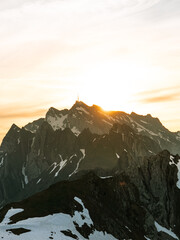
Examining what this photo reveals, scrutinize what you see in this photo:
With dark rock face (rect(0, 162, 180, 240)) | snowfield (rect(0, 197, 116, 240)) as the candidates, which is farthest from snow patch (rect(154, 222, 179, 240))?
snowfield (rect(0, 197, 116, 240))

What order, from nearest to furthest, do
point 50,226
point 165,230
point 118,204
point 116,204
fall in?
1. point 50,226
2. point 116,204
3. point 118,204
4. point 165,230

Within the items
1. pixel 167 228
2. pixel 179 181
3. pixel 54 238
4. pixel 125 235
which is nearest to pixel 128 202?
pixel 167 228

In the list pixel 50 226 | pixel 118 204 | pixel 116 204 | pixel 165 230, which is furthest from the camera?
pixel 165 230

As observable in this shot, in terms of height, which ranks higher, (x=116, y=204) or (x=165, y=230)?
(x=116, y=204)

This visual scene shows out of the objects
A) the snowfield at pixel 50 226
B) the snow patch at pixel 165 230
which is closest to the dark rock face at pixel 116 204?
the snowfield at pixel 50 226

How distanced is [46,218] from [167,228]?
243 ft

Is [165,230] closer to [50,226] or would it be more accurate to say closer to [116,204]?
[116,204]

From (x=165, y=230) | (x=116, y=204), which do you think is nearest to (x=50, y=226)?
(x=116, y=204)

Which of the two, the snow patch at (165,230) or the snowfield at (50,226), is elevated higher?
the snowfield at (50,226)

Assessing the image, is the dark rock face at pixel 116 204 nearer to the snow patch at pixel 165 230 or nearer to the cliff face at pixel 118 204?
the cliff face at pixel 118 204

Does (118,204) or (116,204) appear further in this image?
(118,204)

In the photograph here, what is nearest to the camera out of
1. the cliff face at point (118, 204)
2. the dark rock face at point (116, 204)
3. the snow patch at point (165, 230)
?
the cliff face at point (118, 204)

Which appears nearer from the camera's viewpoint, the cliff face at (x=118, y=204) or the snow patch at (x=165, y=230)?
the cliff face at (x=118, y=204)

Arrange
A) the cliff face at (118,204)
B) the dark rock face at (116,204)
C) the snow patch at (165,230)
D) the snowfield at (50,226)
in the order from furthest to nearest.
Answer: the snow patch at (165,230) → the dark rock face at (116,204) → the cliff face at (118,204) → the snowfield at (50,226)
